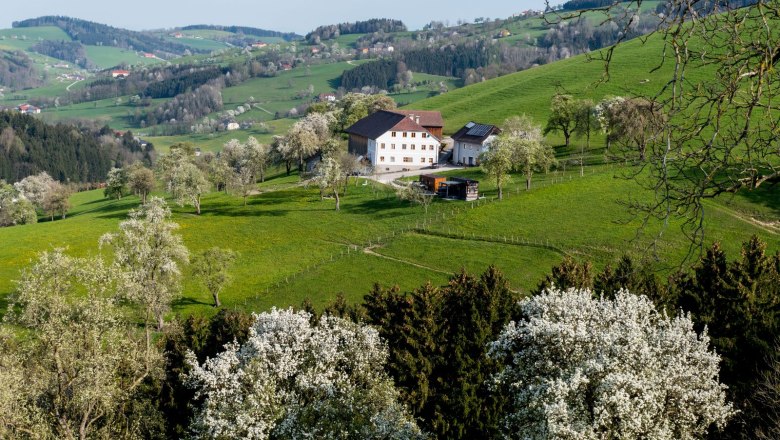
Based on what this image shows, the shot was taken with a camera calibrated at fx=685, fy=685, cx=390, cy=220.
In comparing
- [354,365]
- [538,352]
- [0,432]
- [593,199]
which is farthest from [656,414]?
[593,199]

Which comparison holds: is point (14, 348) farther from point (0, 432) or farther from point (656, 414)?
point (656, 414)

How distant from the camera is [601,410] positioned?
32406mm

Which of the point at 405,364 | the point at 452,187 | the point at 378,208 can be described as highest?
the point at 452,187

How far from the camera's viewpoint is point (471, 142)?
135 metres

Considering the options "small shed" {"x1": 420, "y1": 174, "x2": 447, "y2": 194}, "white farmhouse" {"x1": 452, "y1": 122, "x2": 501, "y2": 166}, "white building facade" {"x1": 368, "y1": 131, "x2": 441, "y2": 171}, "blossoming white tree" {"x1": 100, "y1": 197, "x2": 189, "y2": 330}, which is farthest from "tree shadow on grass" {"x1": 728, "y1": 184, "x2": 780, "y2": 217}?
"blossoming white tree" {"x1": 100, "y1": 197, "x2": 189, "y2": 330}

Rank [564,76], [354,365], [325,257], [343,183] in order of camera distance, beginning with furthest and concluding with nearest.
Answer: [564,76], [343,183], [325,257], [354,365]

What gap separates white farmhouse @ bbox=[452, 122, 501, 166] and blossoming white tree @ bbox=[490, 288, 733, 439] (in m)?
92.9

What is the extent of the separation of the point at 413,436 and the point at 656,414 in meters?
12.5

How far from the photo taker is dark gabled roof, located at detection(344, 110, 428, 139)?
458 feet

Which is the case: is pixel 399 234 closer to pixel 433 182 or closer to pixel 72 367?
pixel 433 182

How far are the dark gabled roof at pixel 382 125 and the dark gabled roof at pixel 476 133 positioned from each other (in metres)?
7.81

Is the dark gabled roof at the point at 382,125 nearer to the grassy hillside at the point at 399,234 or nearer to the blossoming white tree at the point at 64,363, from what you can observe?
the grassy hillside at the point at 399,234

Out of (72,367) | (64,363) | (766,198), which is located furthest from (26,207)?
(766,198)

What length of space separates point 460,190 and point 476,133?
98.3 ft
